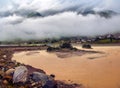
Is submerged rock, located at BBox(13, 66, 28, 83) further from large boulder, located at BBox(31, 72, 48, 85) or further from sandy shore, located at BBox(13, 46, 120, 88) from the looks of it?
sandy shore, located at BBox(13, 46, 120, 88)

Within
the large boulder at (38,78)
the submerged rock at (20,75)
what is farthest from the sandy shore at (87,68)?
the submerged rock at (20,75)

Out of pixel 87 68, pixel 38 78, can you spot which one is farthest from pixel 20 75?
pixel 87 68

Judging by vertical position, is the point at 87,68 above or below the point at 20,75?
below

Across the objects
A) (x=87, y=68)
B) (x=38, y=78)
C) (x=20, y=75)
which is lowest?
(x=87, y=68)

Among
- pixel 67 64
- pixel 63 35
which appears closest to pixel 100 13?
pixel 63 35

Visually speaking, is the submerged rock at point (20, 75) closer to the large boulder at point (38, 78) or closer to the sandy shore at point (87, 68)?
the large boulder at point (38, 78)

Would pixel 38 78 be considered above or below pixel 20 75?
below

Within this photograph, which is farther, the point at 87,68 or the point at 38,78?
the point at 87,68

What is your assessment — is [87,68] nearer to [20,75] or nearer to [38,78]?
[38,78]

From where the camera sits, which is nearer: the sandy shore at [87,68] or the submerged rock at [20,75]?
the submerged rock at [20,75]
